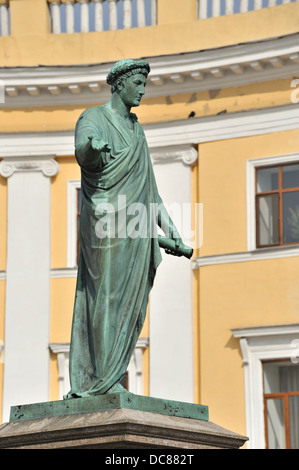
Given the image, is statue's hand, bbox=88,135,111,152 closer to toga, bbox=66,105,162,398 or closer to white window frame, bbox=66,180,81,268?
toga, bbox=66,105,162,398

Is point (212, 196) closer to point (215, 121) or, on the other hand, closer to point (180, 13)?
point (215, 121)

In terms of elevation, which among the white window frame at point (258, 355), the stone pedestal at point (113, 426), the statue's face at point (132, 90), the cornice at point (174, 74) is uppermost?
the cornice at point (174, 74)

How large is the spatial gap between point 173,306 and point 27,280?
2.28 meters

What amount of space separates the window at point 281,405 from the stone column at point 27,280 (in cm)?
327

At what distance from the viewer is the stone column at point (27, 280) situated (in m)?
19.8

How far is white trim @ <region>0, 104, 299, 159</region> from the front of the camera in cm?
1934

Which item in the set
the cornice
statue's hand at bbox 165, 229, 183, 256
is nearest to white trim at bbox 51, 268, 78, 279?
the cornice

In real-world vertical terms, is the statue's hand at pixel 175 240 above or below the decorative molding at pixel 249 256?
below

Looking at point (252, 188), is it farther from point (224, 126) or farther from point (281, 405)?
point (281, 405)

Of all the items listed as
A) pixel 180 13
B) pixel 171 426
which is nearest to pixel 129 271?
→ pixel 171 426

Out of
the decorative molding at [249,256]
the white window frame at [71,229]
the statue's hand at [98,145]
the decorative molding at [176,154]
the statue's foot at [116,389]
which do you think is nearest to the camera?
the statue's foot at [116,389]

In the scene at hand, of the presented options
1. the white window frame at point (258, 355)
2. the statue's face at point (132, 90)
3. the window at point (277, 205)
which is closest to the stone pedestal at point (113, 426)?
the statue's face at point (132, 90)

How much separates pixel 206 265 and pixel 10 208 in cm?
318

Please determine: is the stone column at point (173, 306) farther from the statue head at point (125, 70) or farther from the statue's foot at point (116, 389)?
the statue's foot at point (116, 389)
